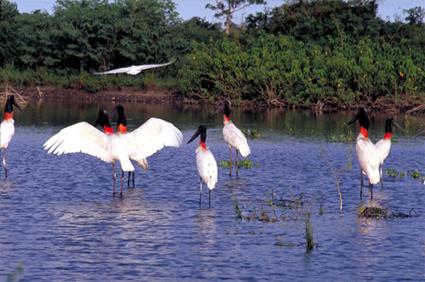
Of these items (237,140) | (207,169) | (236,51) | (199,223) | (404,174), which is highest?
(236,51)

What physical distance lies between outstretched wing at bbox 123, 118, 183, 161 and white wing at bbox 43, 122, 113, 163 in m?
0.34

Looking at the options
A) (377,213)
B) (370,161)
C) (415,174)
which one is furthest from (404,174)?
(377,213)

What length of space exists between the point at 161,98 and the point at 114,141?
23.5m

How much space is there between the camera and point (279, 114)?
30.7m

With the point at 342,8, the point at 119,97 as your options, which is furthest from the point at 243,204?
the point at 342,8

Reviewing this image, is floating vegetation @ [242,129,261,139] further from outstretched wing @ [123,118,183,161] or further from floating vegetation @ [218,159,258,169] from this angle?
outstretched wing @ [123,118,183,161]

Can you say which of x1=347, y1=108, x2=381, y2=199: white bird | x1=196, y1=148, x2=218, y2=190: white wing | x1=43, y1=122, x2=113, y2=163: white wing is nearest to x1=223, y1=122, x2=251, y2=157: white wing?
x1=347, y1=108, x2=381, y2=199: white bird

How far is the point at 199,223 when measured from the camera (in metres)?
11.9

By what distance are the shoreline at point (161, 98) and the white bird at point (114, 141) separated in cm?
1874

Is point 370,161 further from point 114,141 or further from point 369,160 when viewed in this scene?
point 114,141

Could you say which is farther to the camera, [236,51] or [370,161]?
[236,51]

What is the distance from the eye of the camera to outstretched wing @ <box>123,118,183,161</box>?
1411 centimetres

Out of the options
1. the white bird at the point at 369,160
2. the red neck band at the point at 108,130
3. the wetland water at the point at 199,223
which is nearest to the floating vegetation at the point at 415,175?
the wetland water at the point at 199,223

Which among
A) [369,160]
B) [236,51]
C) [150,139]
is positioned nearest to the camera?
[369,160]
